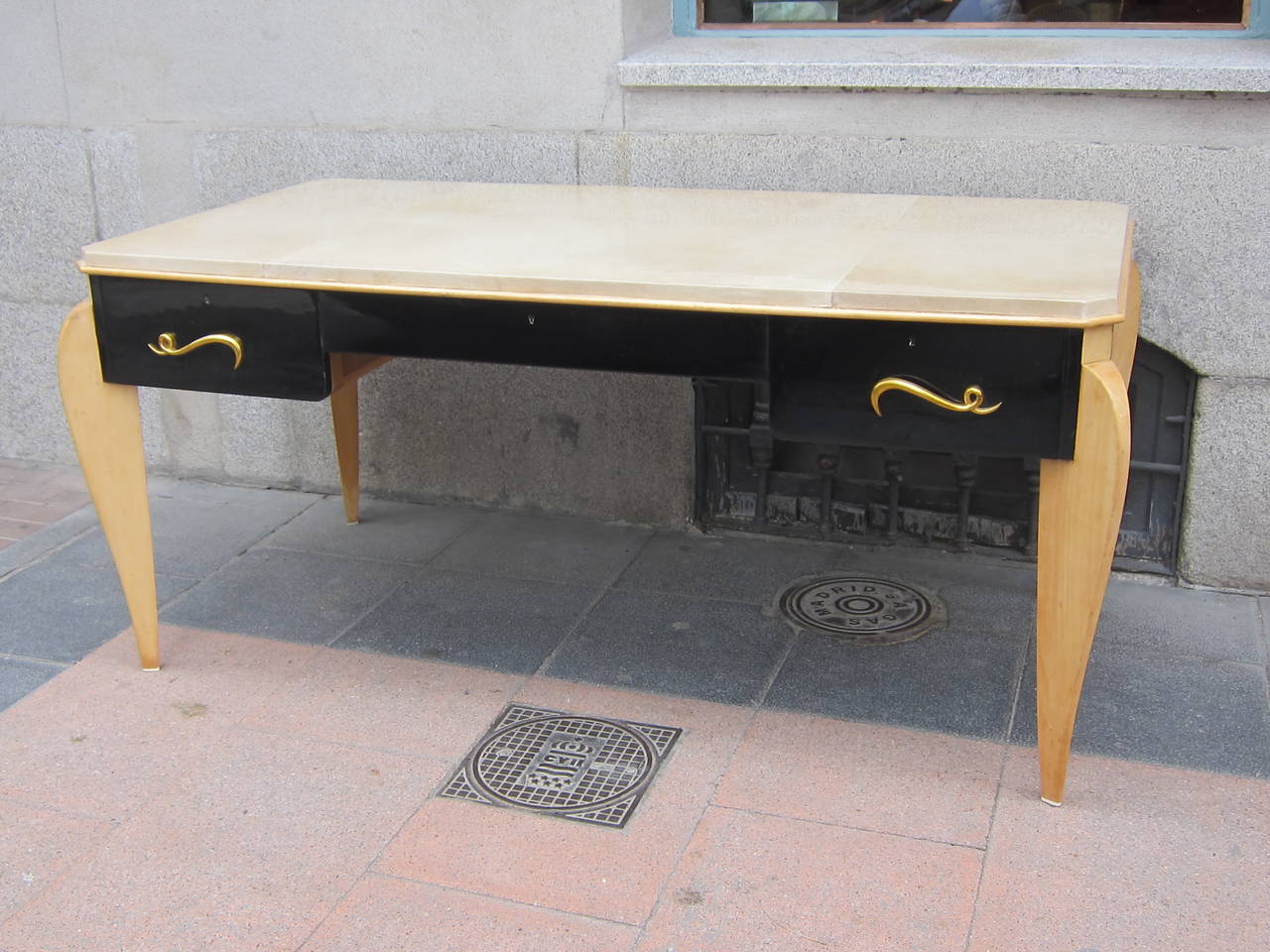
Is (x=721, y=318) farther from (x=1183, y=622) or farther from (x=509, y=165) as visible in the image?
(x=1183, y=622)

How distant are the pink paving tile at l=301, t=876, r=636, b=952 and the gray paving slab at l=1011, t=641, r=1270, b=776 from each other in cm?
102

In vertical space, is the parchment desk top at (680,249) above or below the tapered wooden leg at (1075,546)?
above

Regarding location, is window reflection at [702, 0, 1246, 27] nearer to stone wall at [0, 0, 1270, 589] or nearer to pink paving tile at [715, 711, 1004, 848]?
stone wall at [0, 0, 1270, 589]

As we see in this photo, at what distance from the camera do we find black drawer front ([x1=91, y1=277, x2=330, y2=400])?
2574 millimetres

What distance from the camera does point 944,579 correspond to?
3.42m

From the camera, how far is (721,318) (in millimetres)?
2322

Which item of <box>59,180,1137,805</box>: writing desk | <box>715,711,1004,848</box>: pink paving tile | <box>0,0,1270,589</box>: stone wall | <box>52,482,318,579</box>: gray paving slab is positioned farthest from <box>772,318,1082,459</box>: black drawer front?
<box>52,482,318,579</box>: gray paving slab

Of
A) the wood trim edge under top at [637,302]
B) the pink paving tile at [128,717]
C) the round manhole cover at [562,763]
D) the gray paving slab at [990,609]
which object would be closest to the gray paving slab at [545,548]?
the pink paving tile at [128,717]

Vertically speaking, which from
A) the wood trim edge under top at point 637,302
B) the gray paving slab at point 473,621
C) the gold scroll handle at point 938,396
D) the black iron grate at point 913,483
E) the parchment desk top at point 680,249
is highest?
the parchment desk top at point 680,249

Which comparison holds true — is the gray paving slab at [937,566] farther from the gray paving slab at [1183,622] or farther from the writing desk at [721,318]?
the writing desk at [721,318]

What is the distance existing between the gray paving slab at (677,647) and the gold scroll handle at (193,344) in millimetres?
981

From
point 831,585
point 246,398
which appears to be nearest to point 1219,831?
point 831,585

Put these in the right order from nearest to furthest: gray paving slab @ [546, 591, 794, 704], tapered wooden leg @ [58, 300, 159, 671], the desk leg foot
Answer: tapered wooden leg @ [58, 300, 159, 671], gray paving slab @ [546, 591, 794, 704], the desk leg foot

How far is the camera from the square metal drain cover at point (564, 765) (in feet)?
8.22
